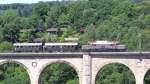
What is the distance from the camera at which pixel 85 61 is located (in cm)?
6712

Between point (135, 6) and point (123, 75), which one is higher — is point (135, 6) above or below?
above

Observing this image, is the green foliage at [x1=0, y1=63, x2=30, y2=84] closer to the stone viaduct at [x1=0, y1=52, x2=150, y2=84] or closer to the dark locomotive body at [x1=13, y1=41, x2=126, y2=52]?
the dark locomotive body at [x1=13, y1=41, x2=126, y2=52]

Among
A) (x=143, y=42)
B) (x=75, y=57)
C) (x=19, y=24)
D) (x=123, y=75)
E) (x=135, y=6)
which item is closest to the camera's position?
(x=75, y=57)

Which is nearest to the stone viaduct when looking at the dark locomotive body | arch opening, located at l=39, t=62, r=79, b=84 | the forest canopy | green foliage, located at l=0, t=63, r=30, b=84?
the dark locomotive body

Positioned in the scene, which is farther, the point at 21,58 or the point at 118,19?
the point at 118,19

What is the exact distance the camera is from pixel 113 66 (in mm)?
88438

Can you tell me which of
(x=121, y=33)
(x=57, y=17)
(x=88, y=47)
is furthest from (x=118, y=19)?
(x=88, y=47)

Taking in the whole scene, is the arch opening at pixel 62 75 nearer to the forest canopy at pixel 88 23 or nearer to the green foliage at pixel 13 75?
the green foliage at pixel 13 75

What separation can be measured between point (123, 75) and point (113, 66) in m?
3.47

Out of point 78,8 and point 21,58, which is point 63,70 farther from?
point 78,8

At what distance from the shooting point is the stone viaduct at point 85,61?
66.1m

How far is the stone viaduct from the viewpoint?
66.1 meters

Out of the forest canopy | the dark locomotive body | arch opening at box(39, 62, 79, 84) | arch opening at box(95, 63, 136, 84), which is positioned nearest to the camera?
the dark locomotive body

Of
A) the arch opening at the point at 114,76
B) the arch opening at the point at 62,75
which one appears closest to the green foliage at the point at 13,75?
the arch opening at the point at 62,75
